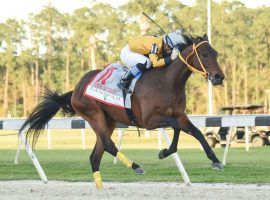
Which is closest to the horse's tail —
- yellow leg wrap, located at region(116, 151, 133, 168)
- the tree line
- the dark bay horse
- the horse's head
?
the dark bay horse

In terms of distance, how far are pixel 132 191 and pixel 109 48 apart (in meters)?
75.4

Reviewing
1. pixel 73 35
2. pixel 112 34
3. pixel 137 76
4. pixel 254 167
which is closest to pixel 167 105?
pixel 137 76

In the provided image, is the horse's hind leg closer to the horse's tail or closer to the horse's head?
the horse's tail

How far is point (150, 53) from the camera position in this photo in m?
10.7

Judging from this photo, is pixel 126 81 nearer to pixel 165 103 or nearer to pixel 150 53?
pixel 150 53

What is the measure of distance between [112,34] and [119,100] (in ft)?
232

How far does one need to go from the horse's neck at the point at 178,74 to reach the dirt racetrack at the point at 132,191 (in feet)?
4.27

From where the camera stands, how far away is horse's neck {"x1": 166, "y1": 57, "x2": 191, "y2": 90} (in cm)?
1031

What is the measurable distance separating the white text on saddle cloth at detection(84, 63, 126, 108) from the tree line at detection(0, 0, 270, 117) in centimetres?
5899

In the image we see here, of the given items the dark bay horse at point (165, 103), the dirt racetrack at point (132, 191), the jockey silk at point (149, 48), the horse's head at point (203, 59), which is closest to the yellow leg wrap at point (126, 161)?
Result: the dark bay horse at point (165, 103)

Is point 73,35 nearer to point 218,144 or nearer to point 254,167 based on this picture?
point 218,144

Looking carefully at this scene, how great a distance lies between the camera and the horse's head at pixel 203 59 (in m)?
9.78

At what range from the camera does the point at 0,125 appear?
15.3 m

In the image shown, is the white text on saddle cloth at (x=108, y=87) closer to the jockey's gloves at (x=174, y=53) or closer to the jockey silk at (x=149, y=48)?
the jockey silk at (x=149, y=48)
